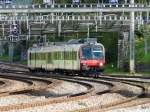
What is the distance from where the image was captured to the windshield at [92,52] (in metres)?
46.6

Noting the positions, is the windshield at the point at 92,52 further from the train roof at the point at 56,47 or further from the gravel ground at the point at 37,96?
the gravel ground at the point at 37,96

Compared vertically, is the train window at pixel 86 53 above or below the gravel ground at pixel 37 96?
above

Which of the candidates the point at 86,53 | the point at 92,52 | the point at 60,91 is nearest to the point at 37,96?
the point at 60,91

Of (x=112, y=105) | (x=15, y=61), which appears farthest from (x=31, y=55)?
(x=15, y=61)

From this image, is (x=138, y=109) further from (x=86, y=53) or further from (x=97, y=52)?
(x=97, y=52)

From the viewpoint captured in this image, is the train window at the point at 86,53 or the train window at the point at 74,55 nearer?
the train window at the point at 86,53

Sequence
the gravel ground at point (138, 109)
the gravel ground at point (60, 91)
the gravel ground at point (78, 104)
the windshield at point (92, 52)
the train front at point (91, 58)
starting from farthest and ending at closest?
the windshield at point (92, 52) → the train front at point (91, 58) → the gravel ground at point (60, 91) → the gravel ground at point (78, 104) → the gravel ground at point (138, 109)

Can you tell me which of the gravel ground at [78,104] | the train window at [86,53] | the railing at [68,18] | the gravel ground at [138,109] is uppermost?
the railing at [68,18]

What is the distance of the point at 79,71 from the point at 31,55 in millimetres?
14285

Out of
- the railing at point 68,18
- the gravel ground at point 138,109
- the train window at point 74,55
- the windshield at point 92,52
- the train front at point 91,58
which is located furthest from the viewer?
the railing at point 68,18

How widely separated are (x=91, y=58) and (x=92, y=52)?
506 mm

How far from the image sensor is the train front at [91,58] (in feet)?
152

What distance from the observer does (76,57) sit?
4694cm

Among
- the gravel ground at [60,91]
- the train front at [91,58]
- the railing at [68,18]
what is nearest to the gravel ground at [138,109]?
the gravel ground at [60,91]
